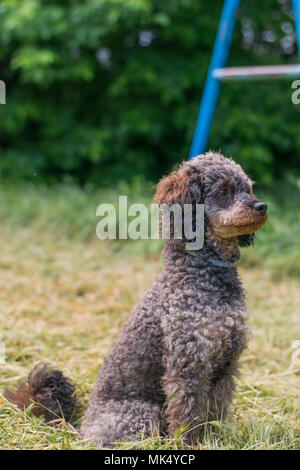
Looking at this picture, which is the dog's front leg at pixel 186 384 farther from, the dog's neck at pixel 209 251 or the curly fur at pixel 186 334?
the dog's neck at pixel 209 251

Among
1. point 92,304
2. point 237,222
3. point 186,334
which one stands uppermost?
point 237,222

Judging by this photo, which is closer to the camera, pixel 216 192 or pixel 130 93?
pixel 216 192

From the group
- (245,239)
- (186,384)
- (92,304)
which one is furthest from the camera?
(92,304)

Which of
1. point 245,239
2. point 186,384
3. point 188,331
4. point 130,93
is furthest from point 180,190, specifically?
point 130,93

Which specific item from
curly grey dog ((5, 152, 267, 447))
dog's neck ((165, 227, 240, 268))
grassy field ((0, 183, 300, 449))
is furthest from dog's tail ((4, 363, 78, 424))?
dog's neck ((165, 227, 240, 268))

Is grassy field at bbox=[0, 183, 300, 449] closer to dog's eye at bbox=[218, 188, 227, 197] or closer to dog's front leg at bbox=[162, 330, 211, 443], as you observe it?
dog's front leg at bbox=[162, 330, 211, 443]

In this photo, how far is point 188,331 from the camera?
7.44 ft

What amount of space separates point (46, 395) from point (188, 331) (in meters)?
0.83

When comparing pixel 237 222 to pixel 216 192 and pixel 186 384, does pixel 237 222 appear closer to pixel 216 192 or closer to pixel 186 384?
A: pixel 216 192

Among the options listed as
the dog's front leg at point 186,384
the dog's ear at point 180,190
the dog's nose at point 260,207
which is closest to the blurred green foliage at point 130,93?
the dog's ear at point 180,190

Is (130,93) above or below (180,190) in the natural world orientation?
above

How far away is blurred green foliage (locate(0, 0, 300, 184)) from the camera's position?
7094 millimetres

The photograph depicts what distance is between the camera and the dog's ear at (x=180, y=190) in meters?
2.38
